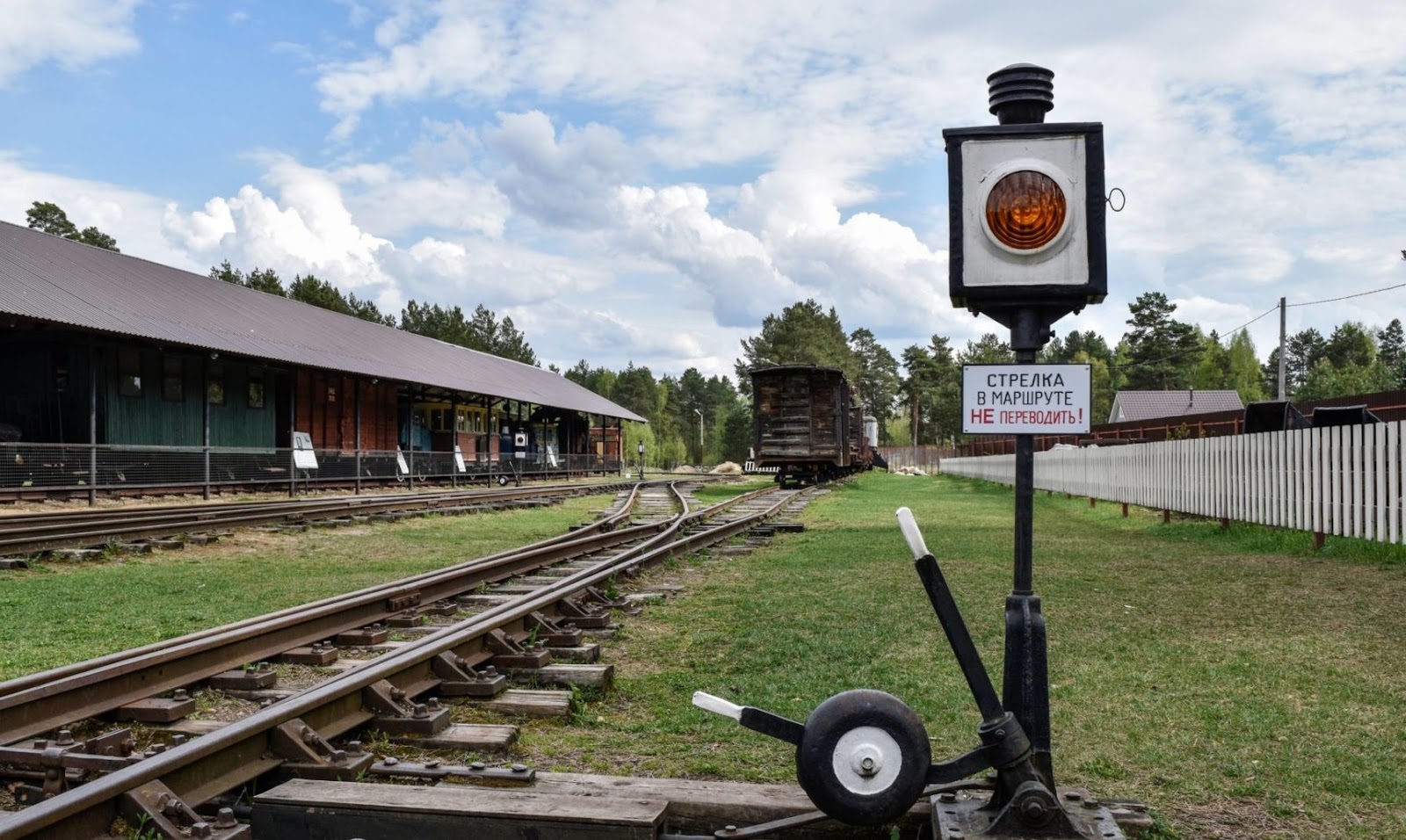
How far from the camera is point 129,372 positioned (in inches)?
963

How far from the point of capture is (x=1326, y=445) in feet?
35.6

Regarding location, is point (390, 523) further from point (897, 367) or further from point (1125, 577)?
point (897, 367)

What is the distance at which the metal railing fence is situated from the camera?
18859 mm

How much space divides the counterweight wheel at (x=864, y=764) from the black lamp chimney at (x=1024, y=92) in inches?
72.1

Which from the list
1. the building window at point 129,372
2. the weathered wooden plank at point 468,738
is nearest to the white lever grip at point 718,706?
the weathered wooden plank at point 468,738

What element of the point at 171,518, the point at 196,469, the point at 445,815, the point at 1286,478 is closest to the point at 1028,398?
the point at 445,815

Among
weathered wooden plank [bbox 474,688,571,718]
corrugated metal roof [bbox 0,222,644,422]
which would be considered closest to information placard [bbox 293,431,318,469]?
corrugated metal roof [bbox 0,222,644,422]

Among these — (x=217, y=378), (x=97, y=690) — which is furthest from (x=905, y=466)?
(x=97, y=690)

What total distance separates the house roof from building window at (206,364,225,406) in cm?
5153

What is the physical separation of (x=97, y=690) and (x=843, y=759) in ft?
11.4

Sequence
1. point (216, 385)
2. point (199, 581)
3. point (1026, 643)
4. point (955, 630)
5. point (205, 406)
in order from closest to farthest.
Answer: point (955, 630), point (1026, 643), point (199, 581), point (205, 406), point (216, 385)

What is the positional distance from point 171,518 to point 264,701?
40.1 ft

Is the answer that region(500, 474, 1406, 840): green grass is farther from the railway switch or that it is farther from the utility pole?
the utility pole

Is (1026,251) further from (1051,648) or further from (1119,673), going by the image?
(1051,648)
